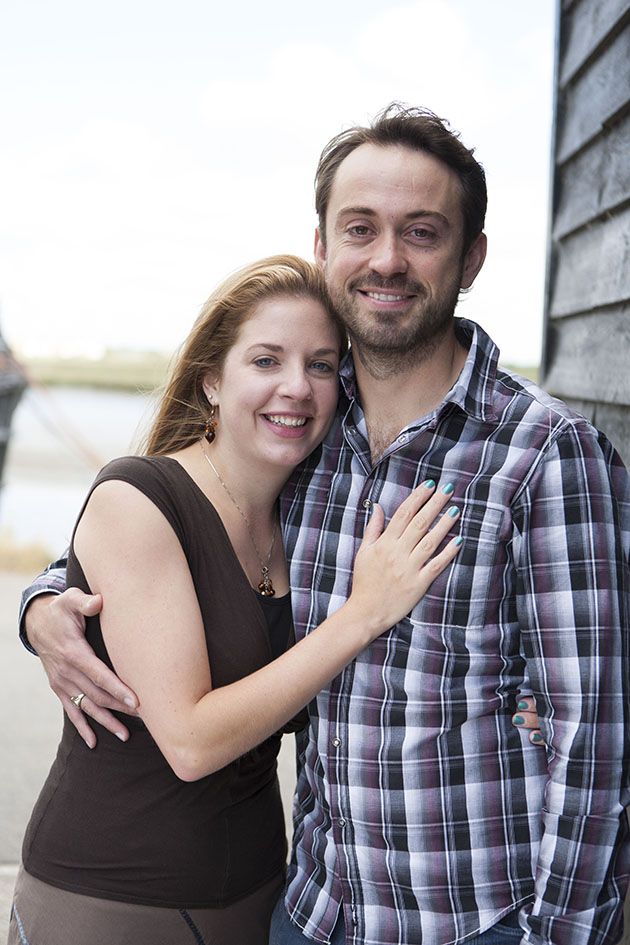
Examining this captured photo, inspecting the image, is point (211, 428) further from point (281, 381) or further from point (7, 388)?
point (7, 388)

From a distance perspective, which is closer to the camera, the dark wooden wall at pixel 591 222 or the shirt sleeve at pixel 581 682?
the shirt sleeve at pixel 581 682

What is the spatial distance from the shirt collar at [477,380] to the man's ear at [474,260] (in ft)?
0.25

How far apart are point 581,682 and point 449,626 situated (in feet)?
0.68

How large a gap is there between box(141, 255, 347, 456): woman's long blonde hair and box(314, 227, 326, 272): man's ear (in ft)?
0.07

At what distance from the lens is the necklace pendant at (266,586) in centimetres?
158

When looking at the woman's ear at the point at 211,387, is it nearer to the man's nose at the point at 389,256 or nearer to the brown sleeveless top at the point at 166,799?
the brown sleeveless top at the point at 166,799

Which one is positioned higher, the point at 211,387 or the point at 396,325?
the point at 396,325

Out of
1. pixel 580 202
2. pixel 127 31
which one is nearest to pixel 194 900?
pixel 580 202

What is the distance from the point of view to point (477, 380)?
1439 millimetres

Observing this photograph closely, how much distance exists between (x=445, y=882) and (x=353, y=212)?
41.8 inches

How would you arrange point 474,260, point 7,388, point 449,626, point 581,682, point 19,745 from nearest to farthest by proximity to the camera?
point 581,682, point 449,626, point 474,260, point 19,745, point 7,388

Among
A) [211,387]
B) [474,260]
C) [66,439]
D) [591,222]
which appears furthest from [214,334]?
[66,439]

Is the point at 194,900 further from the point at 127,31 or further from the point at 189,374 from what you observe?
the point at 127,31

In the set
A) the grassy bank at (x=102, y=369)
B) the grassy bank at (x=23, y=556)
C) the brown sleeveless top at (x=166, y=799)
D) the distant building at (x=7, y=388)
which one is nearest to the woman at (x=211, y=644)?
the brown sleeveless top at (x=166, y=799)
